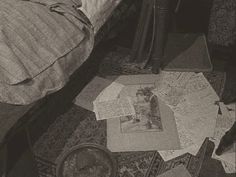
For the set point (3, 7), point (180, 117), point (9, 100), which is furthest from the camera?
point (180, 117)

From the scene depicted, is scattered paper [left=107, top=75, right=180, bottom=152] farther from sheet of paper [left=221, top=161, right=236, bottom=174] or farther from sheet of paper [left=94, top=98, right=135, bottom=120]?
sheet of paper [left=221, top=161, right=236, bottom=174]

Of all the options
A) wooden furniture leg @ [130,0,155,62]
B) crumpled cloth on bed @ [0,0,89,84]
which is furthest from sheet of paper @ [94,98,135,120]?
crumpled cloth on bed @ [0,0,89,84]

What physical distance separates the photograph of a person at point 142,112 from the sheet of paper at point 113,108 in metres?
0.02

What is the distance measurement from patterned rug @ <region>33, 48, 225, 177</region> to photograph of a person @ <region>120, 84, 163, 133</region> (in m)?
0.10

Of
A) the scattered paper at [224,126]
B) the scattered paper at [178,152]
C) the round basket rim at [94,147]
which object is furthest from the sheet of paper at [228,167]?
the round basket rim at [94,147]

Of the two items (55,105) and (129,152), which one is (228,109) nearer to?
(129,152)

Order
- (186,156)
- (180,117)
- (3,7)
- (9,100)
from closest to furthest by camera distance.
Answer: (9,100) < (3,7) < (186,156) < (180,117)

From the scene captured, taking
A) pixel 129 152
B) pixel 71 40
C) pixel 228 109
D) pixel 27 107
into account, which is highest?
pixel 71 40

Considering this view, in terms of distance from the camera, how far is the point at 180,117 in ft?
4.80

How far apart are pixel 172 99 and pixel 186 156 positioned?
28 centimetres

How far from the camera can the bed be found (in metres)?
1.04

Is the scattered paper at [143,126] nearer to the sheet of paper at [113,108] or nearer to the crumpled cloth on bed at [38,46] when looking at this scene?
the sheet of paper at [113,108]

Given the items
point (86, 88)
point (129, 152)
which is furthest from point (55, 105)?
point (129, 152)

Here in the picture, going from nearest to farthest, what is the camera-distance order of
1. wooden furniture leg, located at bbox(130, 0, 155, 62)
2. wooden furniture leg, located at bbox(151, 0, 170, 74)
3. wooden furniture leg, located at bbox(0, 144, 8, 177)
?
wooden furniture leg, located at bbox(0, 144, 8, 177) → wooden furniture leg, located at bbox(151, 0, 170, 74) → wooden furniture leg, located at bbox(130, 0, 155, 62)
